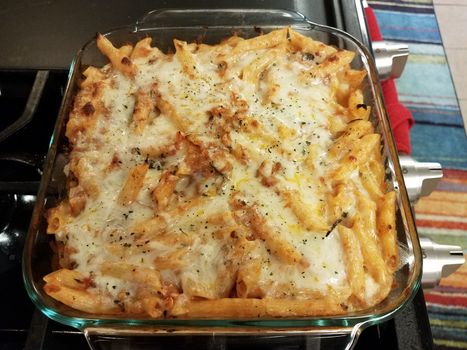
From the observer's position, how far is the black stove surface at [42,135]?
101 cm

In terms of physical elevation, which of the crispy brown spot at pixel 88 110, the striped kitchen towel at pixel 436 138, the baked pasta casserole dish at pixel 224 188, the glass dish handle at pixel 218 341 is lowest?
the striped kitchen towel at pixel 436 138

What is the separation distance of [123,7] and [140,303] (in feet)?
3.46

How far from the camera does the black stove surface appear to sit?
3.33 feet

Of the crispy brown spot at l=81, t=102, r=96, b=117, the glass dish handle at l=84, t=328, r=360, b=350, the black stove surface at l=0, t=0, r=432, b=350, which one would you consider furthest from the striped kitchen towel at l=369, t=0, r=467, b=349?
the crispy brown spot at l=81, t=102, r=96, b=117

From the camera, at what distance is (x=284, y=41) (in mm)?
1396

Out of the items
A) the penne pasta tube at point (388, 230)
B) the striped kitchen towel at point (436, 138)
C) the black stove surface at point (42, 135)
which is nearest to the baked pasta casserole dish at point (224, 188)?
the penne pasta tube at point (388, 230)

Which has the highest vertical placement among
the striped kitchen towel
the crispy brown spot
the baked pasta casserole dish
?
the crispy brown spot

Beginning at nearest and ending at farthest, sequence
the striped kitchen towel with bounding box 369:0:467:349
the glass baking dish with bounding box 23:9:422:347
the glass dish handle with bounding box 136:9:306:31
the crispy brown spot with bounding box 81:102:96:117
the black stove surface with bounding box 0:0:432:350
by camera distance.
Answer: the glass baking dish with bounding box 23:9:422:347 < the black stove surface with bounding box 0:0:432:350 < the crispy brown spot with bounding box 81:102:96:117 < the glass dish handle with bounding box 136:9:306:31 < the striped kitchen towel with bounding box 369:0:467:349

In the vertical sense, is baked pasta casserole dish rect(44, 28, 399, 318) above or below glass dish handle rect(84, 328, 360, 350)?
above

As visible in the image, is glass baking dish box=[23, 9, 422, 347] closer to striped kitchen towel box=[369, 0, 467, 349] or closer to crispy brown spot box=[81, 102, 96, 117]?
crispy brown spot box=[81, 102, 96, 117]

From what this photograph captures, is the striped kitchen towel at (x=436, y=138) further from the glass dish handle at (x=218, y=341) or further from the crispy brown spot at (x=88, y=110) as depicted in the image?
the crispy brown spot at (x=88, y=110)

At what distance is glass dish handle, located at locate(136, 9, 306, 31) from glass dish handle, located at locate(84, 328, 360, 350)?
0.90 meters

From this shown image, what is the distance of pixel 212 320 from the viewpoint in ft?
2.90

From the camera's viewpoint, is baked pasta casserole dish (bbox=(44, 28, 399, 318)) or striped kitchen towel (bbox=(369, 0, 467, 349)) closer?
baked pasta casserole dish (bbox=(44, 28, 399, 318))
